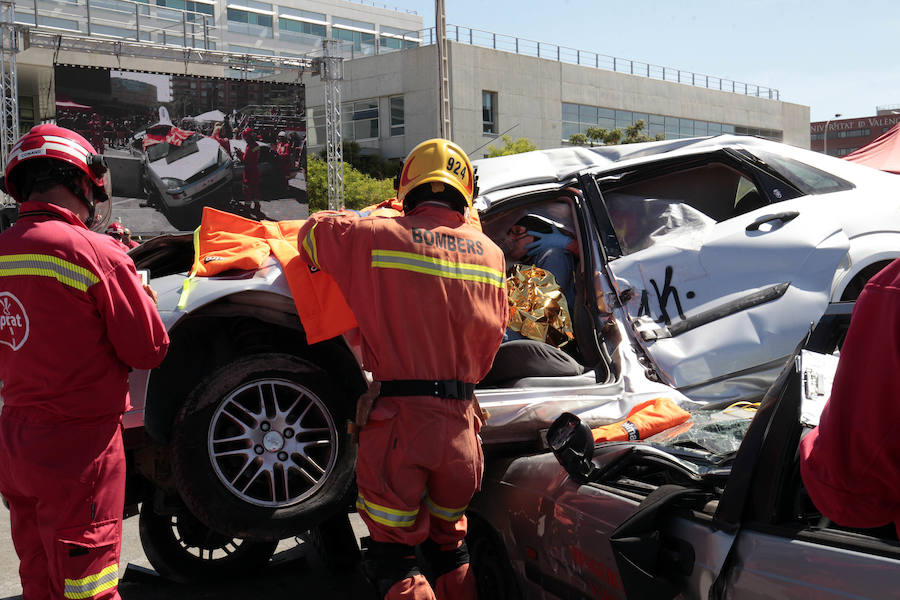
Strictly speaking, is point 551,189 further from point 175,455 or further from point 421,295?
point 175,455

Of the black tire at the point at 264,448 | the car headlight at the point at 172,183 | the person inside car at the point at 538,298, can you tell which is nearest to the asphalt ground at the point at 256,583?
the black tire at the point at 264,448

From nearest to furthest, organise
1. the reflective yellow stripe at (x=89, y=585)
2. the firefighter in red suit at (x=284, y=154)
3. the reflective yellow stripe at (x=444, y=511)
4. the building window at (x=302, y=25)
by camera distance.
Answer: the reflective yellow stripe at (x=89, y=585) → the reflective yellow stripe at (x=444, y=511) → the firefighter in red suit at (x=284, y=154) → the building window at (x=302, y=25)

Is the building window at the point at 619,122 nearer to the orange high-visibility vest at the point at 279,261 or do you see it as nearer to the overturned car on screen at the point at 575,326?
the overturned car on screen at the point at 575,326

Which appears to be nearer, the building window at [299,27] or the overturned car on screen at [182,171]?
the overturned car on screen at [182,171]

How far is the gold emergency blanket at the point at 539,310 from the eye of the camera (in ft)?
14.7

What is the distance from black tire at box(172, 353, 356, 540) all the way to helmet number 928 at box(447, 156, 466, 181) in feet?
3.41

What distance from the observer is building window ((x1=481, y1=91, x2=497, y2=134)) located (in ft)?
139

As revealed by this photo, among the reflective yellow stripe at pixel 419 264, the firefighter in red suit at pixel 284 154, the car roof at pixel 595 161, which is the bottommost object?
the reflective yellow stripe at pixel 419 264

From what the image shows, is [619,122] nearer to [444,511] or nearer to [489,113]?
[489,113]

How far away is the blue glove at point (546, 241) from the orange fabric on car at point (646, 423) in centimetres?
129

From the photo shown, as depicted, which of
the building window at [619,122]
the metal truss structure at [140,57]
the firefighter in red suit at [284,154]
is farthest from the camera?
the building window at [619,122]

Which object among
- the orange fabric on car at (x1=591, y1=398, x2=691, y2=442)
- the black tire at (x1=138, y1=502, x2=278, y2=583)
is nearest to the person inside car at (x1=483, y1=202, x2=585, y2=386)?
the orange fabric on car at (x1=591, y1=398, x2=691, y2=442)

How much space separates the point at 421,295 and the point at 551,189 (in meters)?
1.70

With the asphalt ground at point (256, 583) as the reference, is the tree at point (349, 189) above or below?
above
